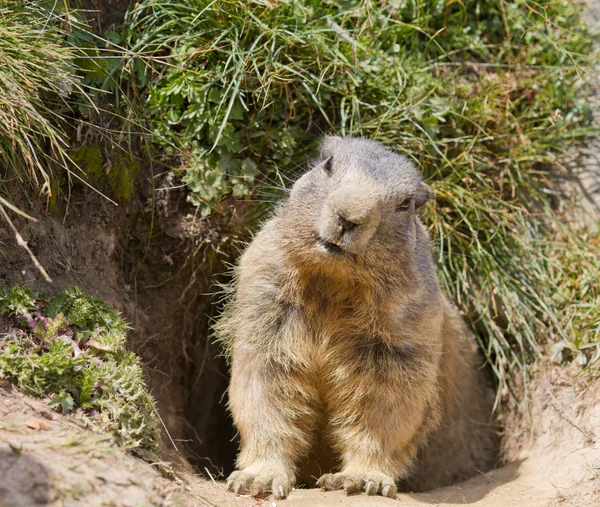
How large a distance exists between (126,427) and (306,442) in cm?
158

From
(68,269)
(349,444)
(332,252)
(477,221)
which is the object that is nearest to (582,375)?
(477,221)

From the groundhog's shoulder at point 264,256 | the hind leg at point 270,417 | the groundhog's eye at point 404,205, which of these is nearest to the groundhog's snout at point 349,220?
the groundhog's eye at point 404,205

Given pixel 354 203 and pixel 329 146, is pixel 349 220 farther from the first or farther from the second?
pixel 329 146

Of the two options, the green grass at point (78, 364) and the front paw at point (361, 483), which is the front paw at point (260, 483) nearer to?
the front paw at point (361, 483)

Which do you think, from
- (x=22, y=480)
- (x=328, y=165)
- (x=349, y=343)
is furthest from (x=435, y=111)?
(x=22, y=480)

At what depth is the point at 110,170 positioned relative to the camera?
6.29 meters

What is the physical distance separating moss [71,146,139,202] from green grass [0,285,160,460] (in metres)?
1.20

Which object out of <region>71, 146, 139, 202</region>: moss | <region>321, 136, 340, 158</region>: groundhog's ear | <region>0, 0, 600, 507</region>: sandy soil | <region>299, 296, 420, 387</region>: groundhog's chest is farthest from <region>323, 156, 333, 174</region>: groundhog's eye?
<region>0, 0, 600, 507</region>: sandy soil

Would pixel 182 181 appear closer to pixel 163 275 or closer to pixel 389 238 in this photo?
pixel 163 275

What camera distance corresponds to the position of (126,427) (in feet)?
15.7

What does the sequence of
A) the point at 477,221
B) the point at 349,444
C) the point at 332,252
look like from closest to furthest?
the point at 332,252, the point at 349,444, the point at 477,221

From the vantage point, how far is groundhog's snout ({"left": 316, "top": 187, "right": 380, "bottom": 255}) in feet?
15.0

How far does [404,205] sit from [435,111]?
2.29 m

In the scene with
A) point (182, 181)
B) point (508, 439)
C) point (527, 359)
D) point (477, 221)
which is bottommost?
point (508, 439)
